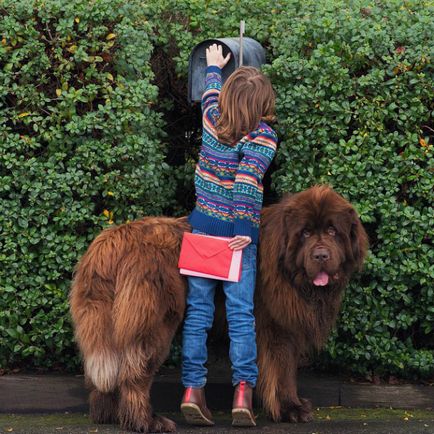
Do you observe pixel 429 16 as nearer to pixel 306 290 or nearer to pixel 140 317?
pixel 306 290

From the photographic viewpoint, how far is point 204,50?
6.76 metres

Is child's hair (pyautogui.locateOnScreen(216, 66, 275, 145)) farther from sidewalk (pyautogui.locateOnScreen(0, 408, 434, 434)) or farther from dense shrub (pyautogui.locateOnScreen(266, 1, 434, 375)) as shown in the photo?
sidewalk (pyautogui.locateOnScreen(0, 408, 434, 434))

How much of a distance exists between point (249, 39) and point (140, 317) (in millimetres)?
2142

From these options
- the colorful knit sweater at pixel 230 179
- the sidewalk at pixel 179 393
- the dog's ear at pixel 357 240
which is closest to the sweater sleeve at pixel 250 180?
the colorful knit sweater at pixel 230 179

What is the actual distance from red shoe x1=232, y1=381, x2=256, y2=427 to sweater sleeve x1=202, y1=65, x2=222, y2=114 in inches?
69.3

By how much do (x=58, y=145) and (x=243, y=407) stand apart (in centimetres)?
212

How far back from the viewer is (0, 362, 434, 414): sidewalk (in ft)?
22.2

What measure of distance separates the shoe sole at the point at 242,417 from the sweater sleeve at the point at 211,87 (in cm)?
188

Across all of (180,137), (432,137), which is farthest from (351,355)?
(180,137)

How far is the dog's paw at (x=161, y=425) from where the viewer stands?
604 cm

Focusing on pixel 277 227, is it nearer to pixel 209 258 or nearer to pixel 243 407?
pixel 209 258

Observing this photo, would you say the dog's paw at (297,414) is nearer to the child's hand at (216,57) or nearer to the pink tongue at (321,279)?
the pink tongue at (321,279)

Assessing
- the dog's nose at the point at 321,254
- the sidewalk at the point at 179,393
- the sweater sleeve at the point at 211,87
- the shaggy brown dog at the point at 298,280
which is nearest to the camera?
the dog's nose at the point at 321,254

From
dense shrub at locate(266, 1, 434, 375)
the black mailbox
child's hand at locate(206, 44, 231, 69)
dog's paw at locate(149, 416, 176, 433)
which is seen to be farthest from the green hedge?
dog's paw at locate(149, 416, 176, 433)
